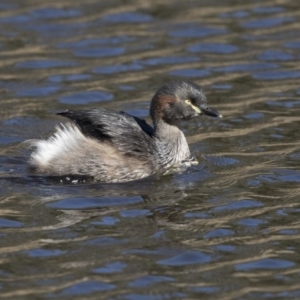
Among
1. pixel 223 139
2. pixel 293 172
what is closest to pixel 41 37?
pixel 223 139

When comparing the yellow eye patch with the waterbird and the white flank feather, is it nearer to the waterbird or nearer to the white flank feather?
the waterbird

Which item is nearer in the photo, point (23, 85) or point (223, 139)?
point (223, 139)

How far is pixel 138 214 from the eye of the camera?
768cm

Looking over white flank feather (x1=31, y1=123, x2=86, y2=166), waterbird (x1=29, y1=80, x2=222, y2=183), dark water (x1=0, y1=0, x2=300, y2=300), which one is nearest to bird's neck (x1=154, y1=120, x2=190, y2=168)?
waterbird (x1=29, y1=80, x2=222, y2=183)

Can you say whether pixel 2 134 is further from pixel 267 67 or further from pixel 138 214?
pixel 267 67

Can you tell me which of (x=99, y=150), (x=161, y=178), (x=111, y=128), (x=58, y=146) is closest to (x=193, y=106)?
(x=161, y=178)

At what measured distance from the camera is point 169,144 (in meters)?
9.05

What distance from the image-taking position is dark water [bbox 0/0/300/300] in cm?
652

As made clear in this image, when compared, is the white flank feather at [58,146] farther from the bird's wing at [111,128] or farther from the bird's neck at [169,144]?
the bird's neck at [169,144]

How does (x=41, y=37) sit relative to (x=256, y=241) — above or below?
above

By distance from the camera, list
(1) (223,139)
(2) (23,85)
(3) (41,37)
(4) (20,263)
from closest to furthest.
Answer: (4) (20,263) → (1) (223,139) → (2) (23,85) → (3) (41,37)

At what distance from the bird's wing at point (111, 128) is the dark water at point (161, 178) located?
35 centimetres

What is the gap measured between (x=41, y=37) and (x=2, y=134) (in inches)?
128

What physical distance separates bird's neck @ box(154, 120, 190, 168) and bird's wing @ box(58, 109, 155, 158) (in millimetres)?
271
